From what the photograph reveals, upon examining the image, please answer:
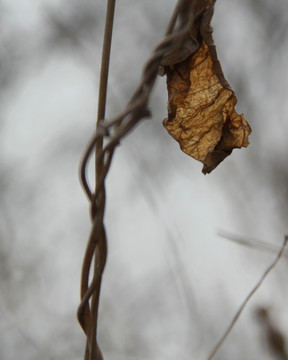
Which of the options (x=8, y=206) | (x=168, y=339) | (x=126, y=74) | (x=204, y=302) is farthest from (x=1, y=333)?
(x=126, y=74)

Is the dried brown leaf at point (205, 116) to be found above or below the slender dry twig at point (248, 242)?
above

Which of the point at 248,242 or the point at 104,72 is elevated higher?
the point at 104,72

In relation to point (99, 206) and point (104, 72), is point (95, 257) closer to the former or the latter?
point (99, 206)

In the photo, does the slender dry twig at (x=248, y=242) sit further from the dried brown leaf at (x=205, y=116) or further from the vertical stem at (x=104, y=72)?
the vertical stem at (x=104, y=72)

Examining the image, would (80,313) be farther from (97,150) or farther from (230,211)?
(230,211)

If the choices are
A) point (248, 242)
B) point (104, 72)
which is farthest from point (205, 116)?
point (248, 242)

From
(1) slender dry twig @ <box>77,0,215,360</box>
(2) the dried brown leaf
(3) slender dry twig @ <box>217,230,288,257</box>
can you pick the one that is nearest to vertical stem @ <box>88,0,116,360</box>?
(1) slender dry twig @ <box>77,0,215,360</box>

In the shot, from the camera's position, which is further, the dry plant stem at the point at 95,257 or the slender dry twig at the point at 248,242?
the slender dry twig at the point at 248,242

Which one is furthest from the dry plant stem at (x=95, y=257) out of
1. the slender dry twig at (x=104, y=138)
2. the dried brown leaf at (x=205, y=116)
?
the dried brown leaf at (x=205, y=116)
